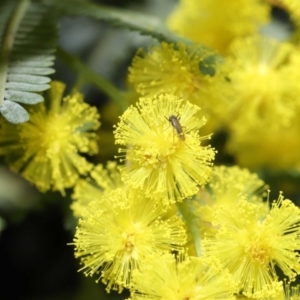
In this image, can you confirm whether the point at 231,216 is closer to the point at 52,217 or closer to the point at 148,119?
the point at 148,119

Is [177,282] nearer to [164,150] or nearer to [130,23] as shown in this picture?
[164,150]

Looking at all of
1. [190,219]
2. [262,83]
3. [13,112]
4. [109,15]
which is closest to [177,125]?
[190,219]

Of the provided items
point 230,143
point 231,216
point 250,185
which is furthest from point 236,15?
point 231,216

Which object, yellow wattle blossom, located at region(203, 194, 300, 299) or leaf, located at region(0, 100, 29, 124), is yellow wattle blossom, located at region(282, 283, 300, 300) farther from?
leaf, located at region(0, 100, 29, 124)

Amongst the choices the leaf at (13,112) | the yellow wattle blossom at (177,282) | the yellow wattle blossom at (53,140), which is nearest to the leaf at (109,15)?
the yellow wattle blossom at (53,140)

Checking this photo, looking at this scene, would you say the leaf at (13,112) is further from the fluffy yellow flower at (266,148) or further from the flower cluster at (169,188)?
the fluffy yellow flower at (266,148)

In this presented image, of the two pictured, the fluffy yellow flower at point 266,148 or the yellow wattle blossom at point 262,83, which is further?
the fluffy yellow flower at point 266,148
